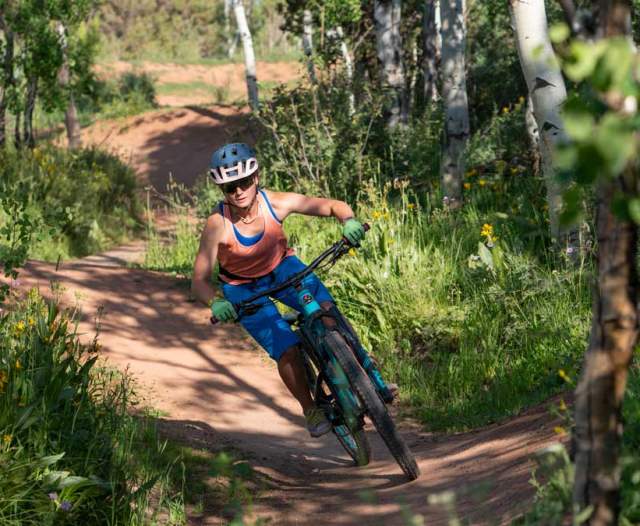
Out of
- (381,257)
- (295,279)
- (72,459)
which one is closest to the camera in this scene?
(72,459)

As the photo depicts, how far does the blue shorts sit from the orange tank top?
0.16 feet

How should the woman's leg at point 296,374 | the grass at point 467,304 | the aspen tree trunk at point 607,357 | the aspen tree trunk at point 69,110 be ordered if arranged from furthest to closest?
the aspen tree trunk at point 69,110, the grass at point 467,304, the woman's leg at point 296,374, the aspen tree trunk at point 607,357

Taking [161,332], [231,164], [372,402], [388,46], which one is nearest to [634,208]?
[372,402]

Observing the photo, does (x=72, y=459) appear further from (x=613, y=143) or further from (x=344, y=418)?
(x=613, y=143)

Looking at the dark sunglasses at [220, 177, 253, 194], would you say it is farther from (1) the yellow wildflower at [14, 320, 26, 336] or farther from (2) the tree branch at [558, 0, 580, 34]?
(2) the tree branch at [558, 0, 580, 34]

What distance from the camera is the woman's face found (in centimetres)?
543

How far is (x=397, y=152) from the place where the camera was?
11.9 metres

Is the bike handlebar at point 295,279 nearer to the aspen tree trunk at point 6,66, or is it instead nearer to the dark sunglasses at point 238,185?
the dark sunglasses at point 238,185

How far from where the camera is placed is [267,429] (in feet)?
→ 23.0

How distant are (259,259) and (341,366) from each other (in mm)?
877

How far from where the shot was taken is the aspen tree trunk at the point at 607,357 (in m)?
2.60

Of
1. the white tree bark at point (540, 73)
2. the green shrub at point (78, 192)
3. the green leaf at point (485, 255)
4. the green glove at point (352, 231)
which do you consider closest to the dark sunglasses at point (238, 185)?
the green glove at point (352, 231)

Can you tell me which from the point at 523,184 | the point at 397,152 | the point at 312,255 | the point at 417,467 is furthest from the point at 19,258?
the point at 397,152

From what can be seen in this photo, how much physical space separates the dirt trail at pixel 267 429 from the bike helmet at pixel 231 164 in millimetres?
1587
